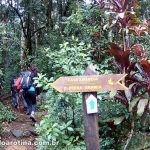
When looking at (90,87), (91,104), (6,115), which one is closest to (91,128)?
(91,104)

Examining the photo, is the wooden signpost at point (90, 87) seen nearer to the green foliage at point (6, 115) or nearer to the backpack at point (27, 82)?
the backpack at point (27, 82)

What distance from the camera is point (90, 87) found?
3.94 metres

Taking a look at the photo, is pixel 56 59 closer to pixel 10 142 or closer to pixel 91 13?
pixel 10 142

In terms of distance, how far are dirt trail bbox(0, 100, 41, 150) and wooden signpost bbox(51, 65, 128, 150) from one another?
13.5ft

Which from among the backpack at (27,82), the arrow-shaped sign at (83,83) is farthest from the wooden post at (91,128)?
the backpack at (27,82)

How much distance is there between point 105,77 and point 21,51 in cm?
1120

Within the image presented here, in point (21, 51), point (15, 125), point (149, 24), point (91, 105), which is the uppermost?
point (149, 24)

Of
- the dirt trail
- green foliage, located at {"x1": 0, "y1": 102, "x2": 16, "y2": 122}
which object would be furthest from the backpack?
green foliage, located at {"x1": 0, "y1": 102, "x2": 16, "y2": 122}

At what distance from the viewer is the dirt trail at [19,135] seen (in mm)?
8102

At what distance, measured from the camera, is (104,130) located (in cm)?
522

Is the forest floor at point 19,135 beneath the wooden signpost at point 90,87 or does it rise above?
beneath

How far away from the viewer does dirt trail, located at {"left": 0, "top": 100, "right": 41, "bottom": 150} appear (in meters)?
8.10

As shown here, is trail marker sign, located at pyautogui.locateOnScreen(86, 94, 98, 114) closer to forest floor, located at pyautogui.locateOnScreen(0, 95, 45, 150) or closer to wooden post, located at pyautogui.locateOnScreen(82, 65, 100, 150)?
wooden post, located at pyautogui.locateOnScreen(82, 65, 100, 150)

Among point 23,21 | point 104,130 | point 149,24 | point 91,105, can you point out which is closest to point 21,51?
point 23,21
